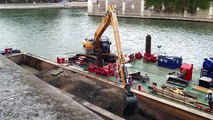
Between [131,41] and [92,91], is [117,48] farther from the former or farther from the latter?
[131,41]

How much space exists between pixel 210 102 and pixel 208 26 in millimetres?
41587

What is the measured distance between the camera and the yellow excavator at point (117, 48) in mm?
12688

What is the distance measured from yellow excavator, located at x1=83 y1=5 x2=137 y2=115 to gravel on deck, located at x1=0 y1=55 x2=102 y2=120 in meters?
5.43

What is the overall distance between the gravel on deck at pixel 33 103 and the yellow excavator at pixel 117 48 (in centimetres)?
543

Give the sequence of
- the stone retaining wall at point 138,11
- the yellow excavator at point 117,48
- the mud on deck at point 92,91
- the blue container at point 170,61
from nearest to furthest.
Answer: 1. the yellow excavator at point 117,48
2. the mud on deck at point 92,91
3. the blue container at point 170,61
4. the stone retaining wall at point 138,11

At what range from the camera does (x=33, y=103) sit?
661 cm

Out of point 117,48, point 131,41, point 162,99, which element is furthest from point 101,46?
point 131,41

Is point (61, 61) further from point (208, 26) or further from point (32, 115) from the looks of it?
point (208, 26)

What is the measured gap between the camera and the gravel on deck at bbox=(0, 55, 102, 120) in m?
6.05

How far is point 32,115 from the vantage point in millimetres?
6031

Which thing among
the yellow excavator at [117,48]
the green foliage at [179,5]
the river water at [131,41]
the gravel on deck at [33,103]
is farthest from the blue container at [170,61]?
the green foliage at [179,5]

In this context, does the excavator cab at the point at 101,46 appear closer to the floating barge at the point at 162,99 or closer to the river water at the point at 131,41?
the floating barge at the point at 162,99

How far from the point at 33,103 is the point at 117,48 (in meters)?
8.77

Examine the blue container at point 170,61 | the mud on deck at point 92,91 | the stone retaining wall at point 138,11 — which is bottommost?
the mud on deck at point 92,91
